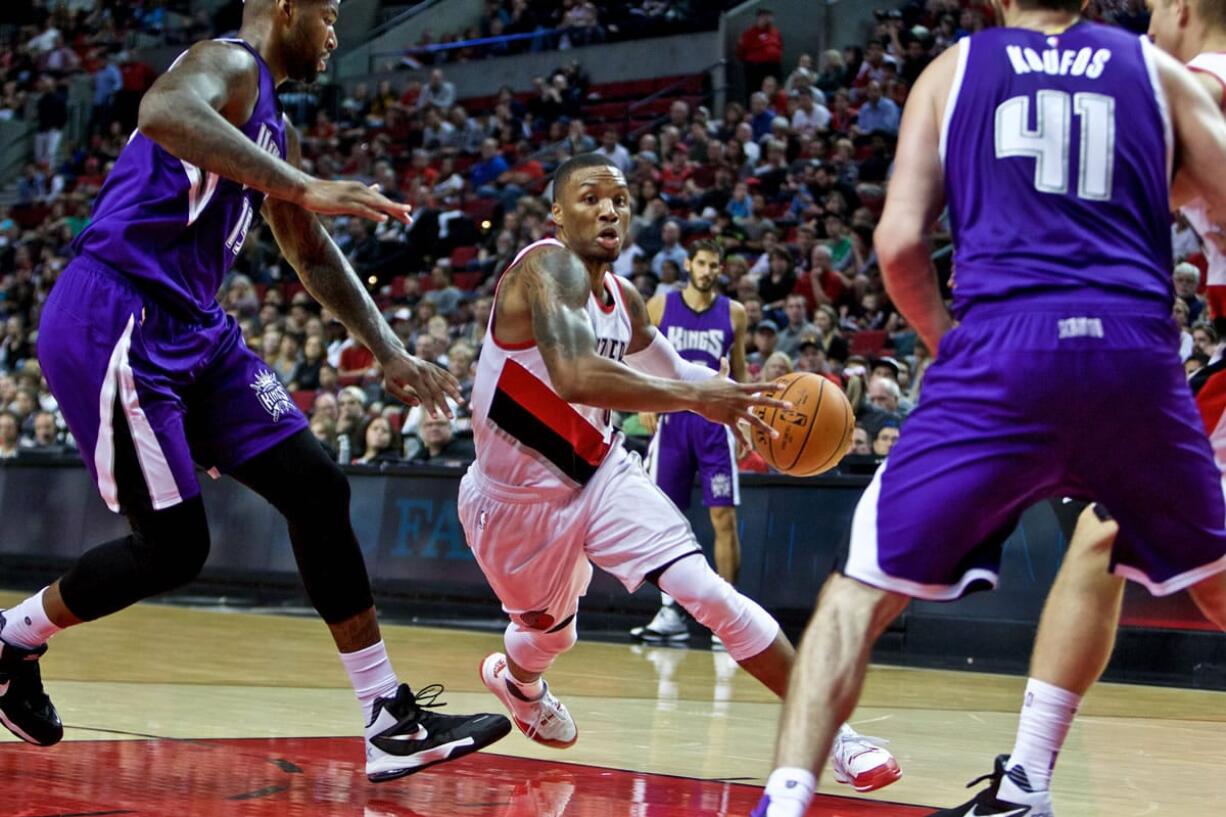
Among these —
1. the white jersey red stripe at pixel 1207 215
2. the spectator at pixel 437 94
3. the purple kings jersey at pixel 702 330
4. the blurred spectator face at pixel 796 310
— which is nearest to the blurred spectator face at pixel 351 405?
the blurred spectator face at pixel 796 310

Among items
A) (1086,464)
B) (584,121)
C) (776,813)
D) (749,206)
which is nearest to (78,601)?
(776,813)

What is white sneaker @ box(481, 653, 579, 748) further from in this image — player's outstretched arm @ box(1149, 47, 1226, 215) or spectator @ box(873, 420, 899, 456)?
spectator @ box(873, 420, 899, 456)

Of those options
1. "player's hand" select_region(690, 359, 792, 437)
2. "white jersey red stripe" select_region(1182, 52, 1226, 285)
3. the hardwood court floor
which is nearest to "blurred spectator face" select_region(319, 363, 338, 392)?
the hardwood court floor

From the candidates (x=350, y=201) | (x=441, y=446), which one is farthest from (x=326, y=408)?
(x=350, y=201)

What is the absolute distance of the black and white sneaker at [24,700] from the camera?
4.44 metres

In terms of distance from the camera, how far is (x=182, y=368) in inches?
169

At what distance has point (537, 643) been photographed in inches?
191

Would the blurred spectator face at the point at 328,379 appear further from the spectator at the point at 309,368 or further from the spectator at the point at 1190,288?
the spectator at the point at 1190,288

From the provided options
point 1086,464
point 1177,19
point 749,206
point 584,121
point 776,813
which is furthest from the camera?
point 584,121

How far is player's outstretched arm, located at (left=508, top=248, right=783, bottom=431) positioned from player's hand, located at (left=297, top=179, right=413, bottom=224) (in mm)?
652

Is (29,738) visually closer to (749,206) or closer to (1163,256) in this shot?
(1163,256)

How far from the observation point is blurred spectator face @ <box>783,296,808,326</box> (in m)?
12.2

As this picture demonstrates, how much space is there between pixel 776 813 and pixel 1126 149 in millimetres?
1365

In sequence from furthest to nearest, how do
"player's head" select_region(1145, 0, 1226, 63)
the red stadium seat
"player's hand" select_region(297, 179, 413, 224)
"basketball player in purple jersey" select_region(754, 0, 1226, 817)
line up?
the red stadium seat → "player's hand" select_region(297, 179, 413, 224) → "player's head" select_region(1145, 0, 1226, 63) → "basketball player in purple jersey" select_region(754, 0, 1226, 817)
